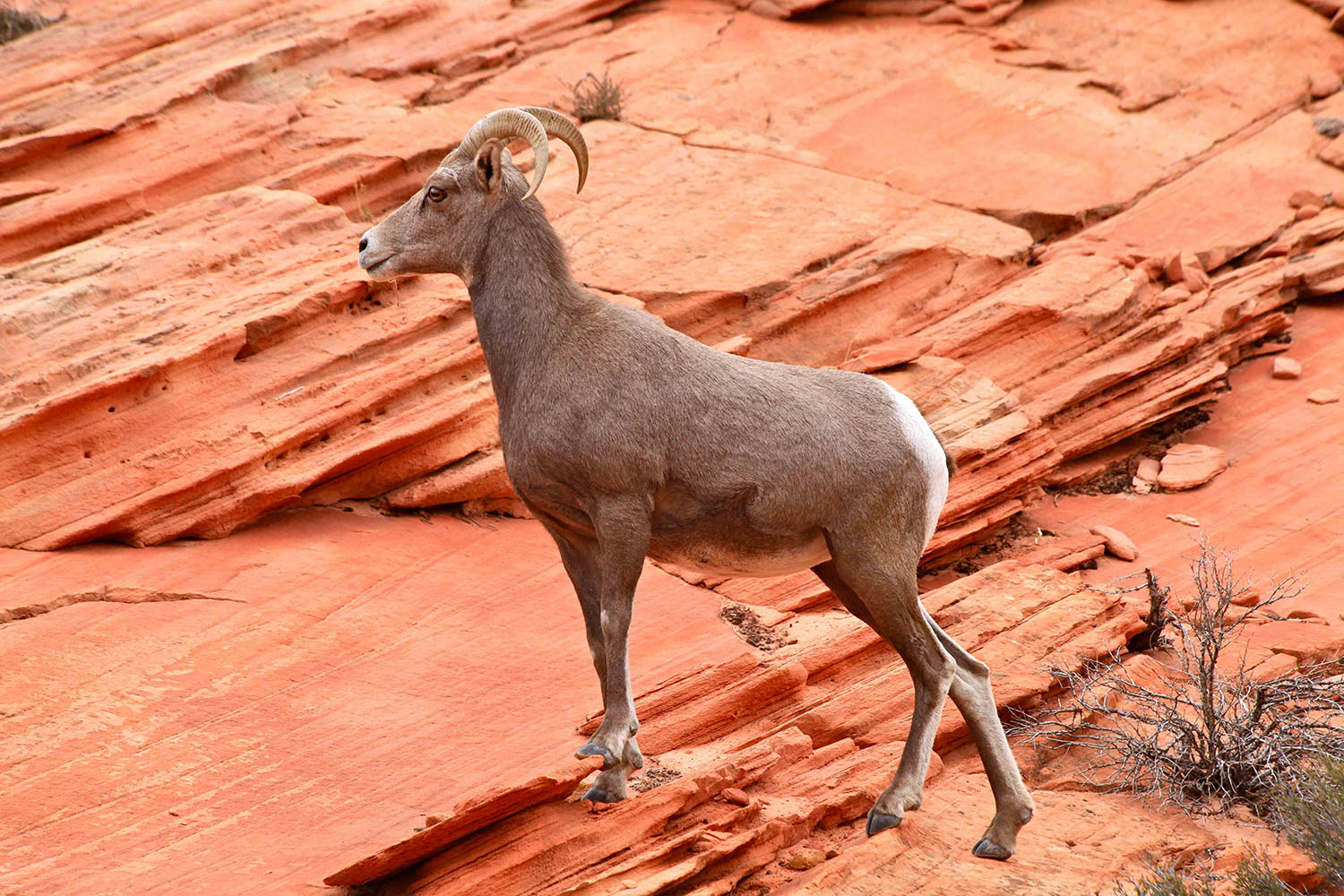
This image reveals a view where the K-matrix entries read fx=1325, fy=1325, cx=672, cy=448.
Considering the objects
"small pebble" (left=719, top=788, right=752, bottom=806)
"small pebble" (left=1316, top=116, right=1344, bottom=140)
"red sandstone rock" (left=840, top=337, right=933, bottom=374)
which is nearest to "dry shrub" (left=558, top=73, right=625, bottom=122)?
"red sandstone rock" (left=840, top=337, right=933, bottom=374)

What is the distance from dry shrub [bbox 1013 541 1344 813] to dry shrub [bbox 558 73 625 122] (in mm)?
6494

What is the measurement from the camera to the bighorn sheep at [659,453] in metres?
5.26

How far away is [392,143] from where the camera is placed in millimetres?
10375

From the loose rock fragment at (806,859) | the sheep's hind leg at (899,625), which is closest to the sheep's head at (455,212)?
the sheep's hind leg at (899,625)

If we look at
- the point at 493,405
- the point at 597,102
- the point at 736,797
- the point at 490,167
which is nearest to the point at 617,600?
the point at 736,797

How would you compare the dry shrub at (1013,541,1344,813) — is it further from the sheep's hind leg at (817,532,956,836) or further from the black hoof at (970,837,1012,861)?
the sheep's hind leg at (817,532,956,836)

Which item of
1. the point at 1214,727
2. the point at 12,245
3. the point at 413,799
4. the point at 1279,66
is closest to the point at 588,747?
the point at 413,799

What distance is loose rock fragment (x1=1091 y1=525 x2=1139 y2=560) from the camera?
881 cm

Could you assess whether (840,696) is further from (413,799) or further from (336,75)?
(336,75)

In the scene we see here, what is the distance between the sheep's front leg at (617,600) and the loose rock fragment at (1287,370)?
7413 millimetres

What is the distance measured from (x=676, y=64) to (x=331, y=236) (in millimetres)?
4407

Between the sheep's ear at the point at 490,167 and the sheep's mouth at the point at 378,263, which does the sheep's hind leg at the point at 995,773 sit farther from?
the sheep's mouth at the point at 378,263

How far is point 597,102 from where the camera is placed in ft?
37.5

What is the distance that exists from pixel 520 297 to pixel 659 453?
93 cm
